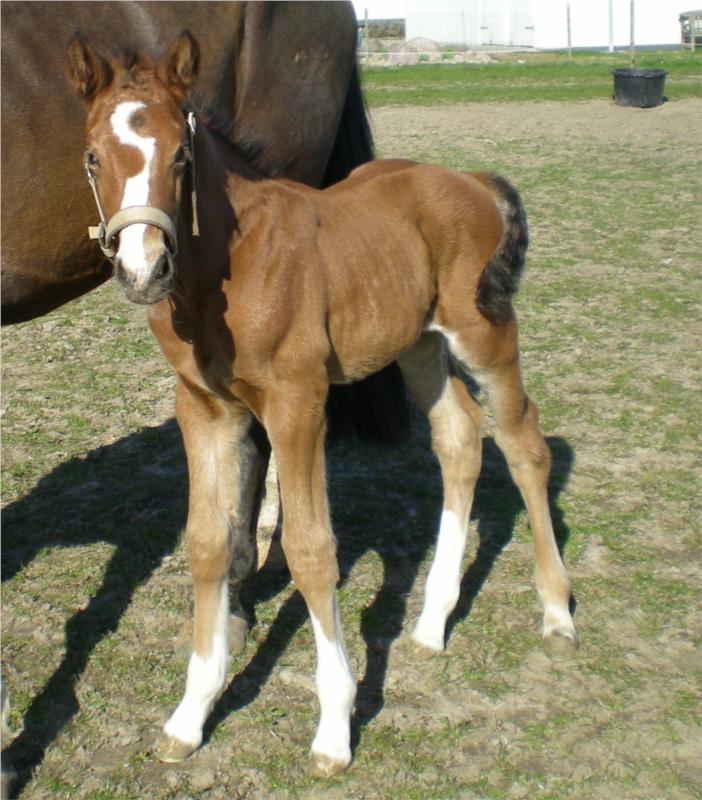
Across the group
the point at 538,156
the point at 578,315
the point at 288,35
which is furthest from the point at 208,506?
the point at 538,156

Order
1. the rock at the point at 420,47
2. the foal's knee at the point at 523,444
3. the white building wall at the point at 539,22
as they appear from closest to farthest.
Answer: the foal's knee at the point at 523,444
the rock at the point at 420,47
the white building wall at the point at 539,22

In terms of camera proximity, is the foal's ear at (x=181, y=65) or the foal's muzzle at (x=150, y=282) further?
the foal's ear at (x=181, y=65)

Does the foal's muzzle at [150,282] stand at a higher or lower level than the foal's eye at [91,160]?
lower

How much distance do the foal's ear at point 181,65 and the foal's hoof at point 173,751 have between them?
5.34 feet

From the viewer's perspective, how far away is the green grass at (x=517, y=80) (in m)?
15.7

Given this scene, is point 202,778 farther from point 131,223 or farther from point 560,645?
point 131,223

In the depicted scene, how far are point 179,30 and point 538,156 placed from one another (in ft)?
25.9

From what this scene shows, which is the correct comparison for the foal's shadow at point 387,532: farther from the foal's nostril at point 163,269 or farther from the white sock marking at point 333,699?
the foal's nostril at point 163,269

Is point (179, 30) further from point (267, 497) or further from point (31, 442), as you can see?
point (31, 442)

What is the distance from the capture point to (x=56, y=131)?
9.96ft

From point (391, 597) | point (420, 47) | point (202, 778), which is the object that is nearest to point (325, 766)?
point (202, 778)

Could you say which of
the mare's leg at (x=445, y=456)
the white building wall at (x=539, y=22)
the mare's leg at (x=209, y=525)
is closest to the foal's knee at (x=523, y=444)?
the mare's leg at (x=445, y=456)

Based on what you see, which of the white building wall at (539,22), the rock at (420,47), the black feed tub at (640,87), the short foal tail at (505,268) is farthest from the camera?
the white building wall at (539,22)

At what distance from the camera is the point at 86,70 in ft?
7.82
